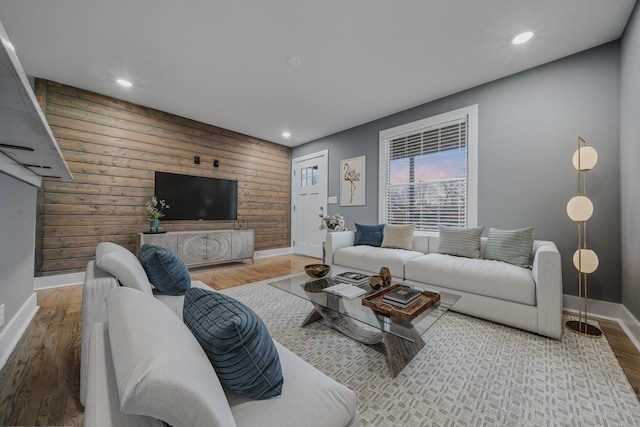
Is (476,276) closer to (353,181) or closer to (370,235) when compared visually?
(370,235)

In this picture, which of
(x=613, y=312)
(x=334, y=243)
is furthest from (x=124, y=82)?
(x=613, y=312)

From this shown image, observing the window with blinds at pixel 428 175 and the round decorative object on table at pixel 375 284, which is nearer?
the round decorative object on table at pixel 375 284

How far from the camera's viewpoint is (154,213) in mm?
3717

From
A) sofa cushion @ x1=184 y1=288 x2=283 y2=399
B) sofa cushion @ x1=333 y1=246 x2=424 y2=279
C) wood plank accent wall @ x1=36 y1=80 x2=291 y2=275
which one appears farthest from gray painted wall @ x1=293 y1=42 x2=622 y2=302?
wood plank accent wall @ x1=36 y1=80 x2=291 y2=275

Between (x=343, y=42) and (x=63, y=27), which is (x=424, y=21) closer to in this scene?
(x=343, y=42)

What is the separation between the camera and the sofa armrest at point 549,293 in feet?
6.10

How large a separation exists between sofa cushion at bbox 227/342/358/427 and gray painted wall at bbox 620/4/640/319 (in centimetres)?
260

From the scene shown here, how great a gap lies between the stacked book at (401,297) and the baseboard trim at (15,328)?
2.44m

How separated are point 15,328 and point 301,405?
2.47 meters

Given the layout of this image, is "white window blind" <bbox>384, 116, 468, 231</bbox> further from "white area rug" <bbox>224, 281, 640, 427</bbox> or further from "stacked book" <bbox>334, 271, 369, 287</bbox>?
"stacked book" <bbox>334, 271, 369, 287</bbox>

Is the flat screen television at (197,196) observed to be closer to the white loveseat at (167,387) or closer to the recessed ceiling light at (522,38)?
the white loveseat at (167,387)

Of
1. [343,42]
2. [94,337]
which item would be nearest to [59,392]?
[94,337]

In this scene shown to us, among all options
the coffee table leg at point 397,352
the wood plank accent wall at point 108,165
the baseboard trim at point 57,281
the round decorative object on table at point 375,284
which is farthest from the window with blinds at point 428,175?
the baseboard trim at point 57,281

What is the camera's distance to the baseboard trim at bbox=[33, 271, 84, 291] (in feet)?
9.96
